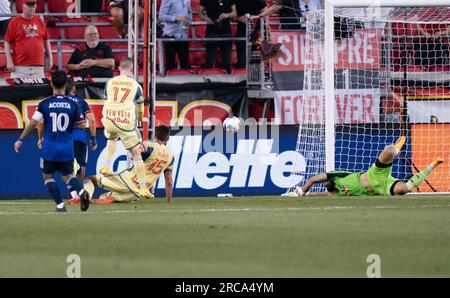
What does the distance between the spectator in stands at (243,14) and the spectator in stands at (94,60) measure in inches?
113

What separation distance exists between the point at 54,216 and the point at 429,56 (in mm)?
11778

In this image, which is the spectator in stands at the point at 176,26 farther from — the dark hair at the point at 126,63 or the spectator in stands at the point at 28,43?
the dark hair at the point at 126,63

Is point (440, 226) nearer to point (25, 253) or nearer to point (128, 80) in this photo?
point (25, 253)

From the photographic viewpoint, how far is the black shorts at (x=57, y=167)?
15.5m

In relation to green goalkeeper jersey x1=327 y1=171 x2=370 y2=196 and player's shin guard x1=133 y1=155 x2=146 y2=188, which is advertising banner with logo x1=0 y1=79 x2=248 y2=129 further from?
player's shin guard x1=133 y1=155 x2=146 y2=188

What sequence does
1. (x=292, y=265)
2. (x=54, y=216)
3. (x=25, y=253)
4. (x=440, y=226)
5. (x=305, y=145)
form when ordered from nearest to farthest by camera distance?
(x=292, y=265), (x=25, y=253), (x=440, y=226), (x=54, y=216), (x=305, y=145)

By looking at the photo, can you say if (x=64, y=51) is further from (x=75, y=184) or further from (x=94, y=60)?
(x=75, y=184)

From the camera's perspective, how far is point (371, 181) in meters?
20.2

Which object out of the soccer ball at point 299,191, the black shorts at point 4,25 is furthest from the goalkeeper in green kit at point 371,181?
the black shorts at point 4,25

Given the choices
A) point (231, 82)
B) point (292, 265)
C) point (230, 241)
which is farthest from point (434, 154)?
point (292, 265)

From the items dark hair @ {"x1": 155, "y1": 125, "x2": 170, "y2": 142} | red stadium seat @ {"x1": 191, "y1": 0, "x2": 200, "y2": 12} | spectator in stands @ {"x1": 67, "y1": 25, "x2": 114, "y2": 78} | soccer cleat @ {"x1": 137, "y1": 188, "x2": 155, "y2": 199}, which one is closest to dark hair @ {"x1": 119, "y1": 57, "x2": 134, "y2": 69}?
dark hair @ {"x1": 155, "y1": 125, "x2": 170, "y2": 142}

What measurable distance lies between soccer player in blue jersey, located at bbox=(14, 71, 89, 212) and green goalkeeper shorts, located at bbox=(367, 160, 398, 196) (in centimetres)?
Result: 639

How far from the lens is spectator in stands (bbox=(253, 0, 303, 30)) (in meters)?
25.0

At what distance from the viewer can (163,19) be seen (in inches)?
985
